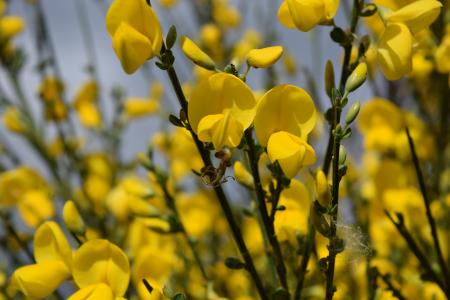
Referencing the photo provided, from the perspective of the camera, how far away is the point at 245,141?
0.86 m

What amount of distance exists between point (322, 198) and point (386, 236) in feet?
3.94

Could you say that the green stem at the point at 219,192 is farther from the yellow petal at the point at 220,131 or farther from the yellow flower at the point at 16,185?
the yellow flower at the point at 16,185

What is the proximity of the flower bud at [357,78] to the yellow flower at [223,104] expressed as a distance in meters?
0.13

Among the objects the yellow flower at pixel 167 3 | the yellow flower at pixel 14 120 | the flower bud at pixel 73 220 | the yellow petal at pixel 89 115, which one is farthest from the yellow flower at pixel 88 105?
the flower bud at pixel 73 220

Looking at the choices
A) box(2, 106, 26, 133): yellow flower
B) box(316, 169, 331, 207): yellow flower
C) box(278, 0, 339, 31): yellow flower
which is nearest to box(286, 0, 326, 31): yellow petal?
box(278, 0, 339, 31): yellow flower

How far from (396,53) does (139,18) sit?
1.04 feet

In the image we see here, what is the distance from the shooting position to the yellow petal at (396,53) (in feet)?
2.84

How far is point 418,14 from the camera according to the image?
0.88m

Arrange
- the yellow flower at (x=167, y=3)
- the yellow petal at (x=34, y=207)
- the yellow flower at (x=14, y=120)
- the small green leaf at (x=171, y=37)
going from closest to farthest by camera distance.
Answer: the small green leaf at (x=171, y=37) → the yellow petal at (x=34, y=207) → the yellow flower at (x=14, y=120) → the yellow flower at (x=167, y=3)

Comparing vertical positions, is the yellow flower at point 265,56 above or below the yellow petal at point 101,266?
above

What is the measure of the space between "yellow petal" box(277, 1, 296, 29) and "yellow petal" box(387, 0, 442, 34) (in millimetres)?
130

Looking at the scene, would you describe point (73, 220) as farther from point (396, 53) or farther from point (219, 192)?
point (396, 53)

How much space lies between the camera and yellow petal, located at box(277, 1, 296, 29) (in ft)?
3.05

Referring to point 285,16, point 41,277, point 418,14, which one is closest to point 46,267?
point 41,277
